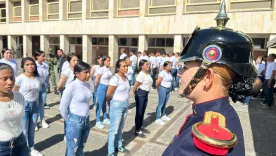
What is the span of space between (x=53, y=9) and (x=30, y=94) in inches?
775

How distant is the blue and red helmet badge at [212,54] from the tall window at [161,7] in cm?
1432

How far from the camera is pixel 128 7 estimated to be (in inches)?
643

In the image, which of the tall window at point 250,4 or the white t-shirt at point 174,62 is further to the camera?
the tall window at point 250,4

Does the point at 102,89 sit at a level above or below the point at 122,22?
below

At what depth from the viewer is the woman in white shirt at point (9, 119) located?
224 centimetres

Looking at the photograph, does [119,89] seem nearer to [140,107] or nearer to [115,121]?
[115,121]

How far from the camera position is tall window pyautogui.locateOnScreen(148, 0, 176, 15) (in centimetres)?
1465

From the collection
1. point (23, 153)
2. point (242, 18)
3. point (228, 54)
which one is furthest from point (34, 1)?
point (228, 54)

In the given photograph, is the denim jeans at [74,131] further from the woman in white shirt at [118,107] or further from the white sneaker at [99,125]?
the white sneaker at [99,125]

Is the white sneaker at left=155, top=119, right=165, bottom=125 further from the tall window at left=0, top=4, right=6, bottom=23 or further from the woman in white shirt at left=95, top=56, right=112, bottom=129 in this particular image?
the tall window at left=0, top=4, right=6, bottom=23

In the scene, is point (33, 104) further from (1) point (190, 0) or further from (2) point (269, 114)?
(1) point (190, 0)

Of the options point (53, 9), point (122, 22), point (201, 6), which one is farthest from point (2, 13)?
point (201, 6)

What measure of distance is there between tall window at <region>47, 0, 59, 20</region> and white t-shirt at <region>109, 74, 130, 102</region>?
19345 millimetres

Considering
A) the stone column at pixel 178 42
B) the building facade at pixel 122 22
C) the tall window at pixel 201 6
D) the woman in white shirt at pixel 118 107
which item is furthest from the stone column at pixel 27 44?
the woman in white shirt at pixel 118 107
